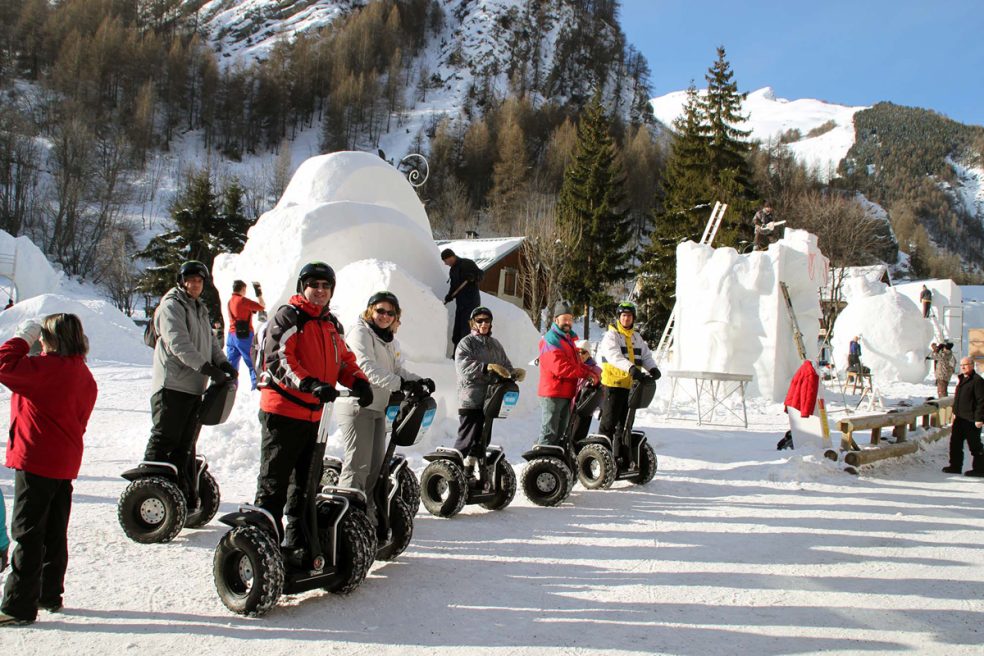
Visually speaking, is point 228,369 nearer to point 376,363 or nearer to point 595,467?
point 376,363

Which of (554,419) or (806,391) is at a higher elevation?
(806,391)

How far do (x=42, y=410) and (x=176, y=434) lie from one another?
1.55 metres

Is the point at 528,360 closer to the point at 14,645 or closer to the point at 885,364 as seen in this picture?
the point at 14,645

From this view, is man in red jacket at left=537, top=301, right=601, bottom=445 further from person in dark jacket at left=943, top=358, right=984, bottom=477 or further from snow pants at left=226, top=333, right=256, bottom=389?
person in dark jacket at left=943, top=358, right=984, bottom=477

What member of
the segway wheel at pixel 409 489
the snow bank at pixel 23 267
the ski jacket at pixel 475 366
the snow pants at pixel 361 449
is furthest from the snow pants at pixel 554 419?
the snow bank at pixel 23 267

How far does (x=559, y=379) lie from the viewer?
21.7 ft

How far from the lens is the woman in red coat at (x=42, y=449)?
3.22m

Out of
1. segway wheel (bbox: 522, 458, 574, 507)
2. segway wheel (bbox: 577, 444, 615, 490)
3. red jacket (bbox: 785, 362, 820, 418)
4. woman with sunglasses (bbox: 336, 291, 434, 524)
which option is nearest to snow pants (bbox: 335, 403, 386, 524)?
woman with sunglasses (bbox: 336, 291, 434, 524)

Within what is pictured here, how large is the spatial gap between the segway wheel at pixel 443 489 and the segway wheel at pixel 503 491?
268 mm

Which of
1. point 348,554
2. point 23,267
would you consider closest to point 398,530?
point 348,554

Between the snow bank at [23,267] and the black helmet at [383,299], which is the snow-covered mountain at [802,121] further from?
the black helmet at [383,299]

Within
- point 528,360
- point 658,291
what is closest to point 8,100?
point 658,291

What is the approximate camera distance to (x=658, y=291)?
33156 millimetres

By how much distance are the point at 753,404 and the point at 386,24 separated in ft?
239
